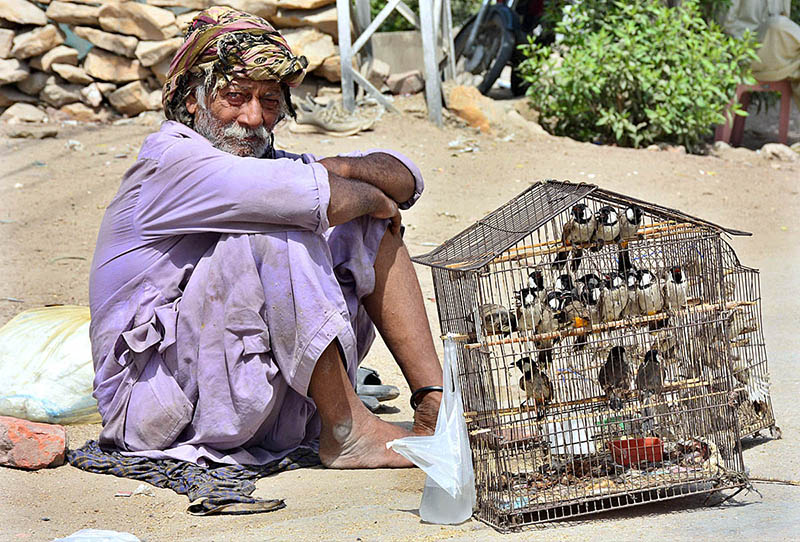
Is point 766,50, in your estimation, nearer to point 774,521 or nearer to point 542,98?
point 542,98

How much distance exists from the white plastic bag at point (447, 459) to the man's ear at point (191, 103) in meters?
1.23

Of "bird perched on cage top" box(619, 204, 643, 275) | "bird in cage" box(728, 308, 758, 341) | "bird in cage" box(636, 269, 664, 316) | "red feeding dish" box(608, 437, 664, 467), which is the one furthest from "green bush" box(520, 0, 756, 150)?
"red feeding dish" box(608, 437, 664, 467)

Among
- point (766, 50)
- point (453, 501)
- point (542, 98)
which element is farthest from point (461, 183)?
point (453, 501)

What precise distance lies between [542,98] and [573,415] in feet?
21.7

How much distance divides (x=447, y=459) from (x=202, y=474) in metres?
0.80

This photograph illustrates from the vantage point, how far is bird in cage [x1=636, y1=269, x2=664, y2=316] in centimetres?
253

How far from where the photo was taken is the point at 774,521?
2316 millimetres

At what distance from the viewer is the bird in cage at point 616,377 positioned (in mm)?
2574

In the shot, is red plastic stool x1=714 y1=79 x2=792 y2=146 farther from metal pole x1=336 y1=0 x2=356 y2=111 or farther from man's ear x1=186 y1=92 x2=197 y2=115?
man's ear x1=186 y1=92 x2=197 y2=115

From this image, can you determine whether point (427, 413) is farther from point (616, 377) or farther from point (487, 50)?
point (487, 50)

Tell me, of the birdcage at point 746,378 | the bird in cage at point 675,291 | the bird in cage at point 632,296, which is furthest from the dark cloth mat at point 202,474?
the birdcage at point 746,378

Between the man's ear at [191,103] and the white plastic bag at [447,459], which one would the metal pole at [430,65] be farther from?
the white plastic bag at [447,459]

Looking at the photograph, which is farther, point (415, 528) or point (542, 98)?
point (542, 98)

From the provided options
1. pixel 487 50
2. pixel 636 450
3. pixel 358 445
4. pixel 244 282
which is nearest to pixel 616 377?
pixel 636 450
